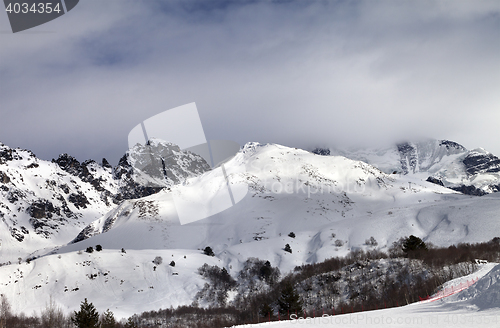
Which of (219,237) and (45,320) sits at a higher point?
(219,237)

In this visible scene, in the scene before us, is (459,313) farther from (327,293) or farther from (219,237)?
(219,237)

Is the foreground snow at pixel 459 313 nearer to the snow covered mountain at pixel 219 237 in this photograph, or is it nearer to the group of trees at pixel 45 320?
the group of trees at pixel 45 320

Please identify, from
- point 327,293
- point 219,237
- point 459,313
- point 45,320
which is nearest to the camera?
point 459,313

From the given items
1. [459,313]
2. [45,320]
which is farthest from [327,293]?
[45,320]

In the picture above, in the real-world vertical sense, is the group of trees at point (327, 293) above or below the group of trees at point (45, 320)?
below

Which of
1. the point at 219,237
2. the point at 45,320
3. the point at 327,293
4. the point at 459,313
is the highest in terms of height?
the point at 219,237

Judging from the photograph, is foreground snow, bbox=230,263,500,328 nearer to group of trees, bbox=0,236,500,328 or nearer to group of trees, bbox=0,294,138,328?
group of trees, bbox=0,236,500,328

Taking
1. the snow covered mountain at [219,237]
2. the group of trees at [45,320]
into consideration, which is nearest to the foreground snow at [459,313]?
the group of trees at [45,320]

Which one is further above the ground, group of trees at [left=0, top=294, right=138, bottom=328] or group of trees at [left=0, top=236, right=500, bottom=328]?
group of trees at [left=0, top=294, right=138, bottom=328]

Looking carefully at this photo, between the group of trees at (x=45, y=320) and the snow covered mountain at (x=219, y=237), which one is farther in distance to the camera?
the snow covered mountain at (x=219, y=237)

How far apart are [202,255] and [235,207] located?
59483mm

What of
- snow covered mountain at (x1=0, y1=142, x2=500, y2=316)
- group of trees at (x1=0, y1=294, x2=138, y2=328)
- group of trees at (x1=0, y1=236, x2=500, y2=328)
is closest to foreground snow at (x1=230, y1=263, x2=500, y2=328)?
group of trees at (x1=0, y1=236, x2=500, y2=328)

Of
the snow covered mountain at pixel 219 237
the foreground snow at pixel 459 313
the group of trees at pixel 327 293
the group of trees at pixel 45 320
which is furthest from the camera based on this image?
the snow covered mountain at pixel 219 237

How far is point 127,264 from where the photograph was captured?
345 feet
